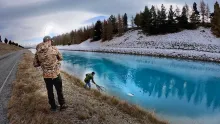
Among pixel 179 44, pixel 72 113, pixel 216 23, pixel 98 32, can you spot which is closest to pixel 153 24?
pixel 179 44

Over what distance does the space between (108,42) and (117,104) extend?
3891 inches

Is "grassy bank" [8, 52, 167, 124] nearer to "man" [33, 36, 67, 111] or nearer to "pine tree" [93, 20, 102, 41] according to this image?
"man" [33, 36, 67, 111]

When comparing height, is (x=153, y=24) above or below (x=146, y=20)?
below

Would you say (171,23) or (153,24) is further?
(153,24)

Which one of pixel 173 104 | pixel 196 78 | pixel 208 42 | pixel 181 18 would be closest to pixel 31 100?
pixel 173 104

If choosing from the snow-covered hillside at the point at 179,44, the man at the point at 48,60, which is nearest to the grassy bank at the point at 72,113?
the man at the point at 48,60

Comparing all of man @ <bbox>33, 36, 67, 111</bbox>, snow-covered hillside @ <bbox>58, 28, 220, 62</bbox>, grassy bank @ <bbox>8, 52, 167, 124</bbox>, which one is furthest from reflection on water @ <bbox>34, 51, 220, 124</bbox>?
snow-covered hillside @ <bbox>58, 28, 220, 62</bbox>

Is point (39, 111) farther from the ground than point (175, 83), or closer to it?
farther from the ground

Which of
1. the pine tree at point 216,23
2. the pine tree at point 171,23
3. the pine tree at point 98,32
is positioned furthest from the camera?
the pine tree at point 98,32

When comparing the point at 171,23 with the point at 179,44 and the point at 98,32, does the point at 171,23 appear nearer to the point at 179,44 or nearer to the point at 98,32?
the point at 179,44

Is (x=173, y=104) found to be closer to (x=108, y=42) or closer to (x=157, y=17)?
(x=157, y=17)

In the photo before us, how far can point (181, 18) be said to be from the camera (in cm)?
8738

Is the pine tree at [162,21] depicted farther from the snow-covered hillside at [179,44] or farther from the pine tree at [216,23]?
the pine tree at [216,23]

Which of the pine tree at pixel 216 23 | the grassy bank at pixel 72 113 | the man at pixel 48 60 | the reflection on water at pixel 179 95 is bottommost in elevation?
the reflection on water at pixel 179 95
